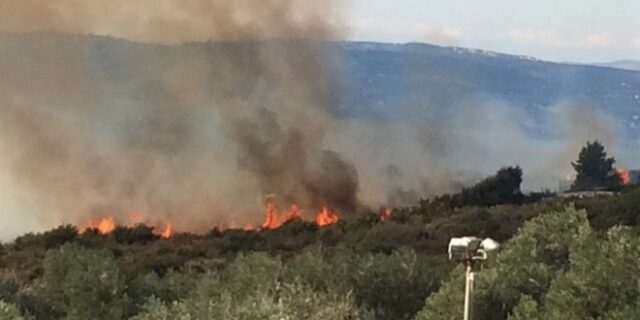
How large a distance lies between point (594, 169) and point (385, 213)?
502 centimetres

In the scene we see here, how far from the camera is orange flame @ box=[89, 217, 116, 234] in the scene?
20.8m

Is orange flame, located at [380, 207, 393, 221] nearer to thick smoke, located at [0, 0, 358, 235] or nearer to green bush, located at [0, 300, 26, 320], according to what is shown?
thick smoke, located at [0, 0, 358, 235]

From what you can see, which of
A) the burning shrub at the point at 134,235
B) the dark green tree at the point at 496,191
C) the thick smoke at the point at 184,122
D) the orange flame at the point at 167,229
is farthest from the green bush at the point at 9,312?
the dark green tree at the point at 496,191

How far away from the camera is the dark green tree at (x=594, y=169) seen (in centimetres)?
2436

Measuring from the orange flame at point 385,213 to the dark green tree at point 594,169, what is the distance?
391 cm

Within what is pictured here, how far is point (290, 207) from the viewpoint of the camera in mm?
22781

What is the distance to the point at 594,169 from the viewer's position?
81.0ft

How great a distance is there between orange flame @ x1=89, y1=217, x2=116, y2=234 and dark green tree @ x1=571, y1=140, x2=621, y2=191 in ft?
29.8

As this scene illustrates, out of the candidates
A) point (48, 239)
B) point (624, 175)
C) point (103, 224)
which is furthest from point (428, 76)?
point (48, 239)

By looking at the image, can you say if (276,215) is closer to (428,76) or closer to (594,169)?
(594,169)

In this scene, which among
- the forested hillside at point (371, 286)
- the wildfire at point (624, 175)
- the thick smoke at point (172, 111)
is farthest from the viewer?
the wildfire at point (624, 175)

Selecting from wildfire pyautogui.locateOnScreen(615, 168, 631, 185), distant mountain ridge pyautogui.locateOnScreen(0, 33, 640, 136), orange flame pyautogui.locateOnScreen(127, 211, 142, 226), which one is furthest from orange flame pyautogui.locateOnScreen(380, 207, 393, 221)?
wildfire pyautogui.locateOnScreen(615, 168, 631, 185)

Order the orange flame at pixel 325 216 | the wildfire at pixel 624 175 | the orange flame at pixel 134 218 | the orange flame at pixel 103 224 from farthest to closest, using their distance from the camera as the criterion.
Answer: the wildfire at pixel 624 175
the orange flame at pixel 325 216
the orange flame at pixel 134 218
the orange flame at pixel 103 224

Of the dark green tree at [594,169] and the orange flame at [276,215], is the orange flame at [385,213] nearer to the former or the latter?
the orange flame at [276,215]
